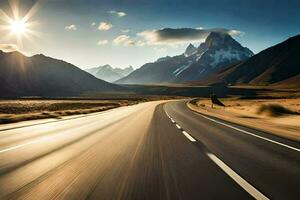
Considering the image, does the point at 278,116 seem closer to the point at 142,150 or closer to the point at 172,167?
the point at 142,150

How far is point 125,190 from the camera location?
18.2ft

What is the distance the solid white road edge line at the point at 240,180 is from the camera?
5.24 meters

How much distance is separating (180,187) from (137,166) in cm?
199

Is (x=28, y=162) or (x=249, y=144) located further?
(x=249, y=144)

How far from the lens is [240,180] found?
20.4 feet

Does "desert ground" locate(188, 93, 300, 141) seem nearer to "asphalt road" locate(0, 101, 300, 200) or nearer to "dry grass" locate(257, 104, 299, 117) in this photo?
"dry grass" locate(257, 104, 299, 117)

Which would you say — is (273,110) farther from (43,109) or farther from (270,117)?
(43,109)

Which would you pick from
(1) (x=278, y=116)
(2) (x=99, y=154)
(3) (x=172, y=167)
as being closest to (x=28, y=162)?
(2) (x=99, y=154)

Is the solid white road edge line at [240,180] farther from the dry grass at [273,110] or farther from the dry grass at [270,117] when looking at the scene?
the dry grass at [273,110]

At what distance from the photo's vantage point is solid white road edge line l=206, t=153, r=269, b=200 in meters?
5.24

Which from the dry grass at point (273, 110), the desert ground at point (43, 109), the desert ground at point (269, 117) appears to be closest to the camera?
the desert ground at point (269, 117)

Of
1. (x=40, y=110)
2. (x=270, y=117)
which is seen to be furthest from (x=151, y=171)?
(x=40, y=110)

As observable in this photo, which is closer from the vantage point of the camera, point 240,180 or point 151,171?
point 240,180

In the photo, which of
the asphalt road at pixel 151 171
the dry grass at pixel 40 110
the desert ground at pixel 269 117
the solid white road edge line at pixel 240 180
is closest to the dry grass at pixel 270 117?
the desert ground at pixel 269 117
